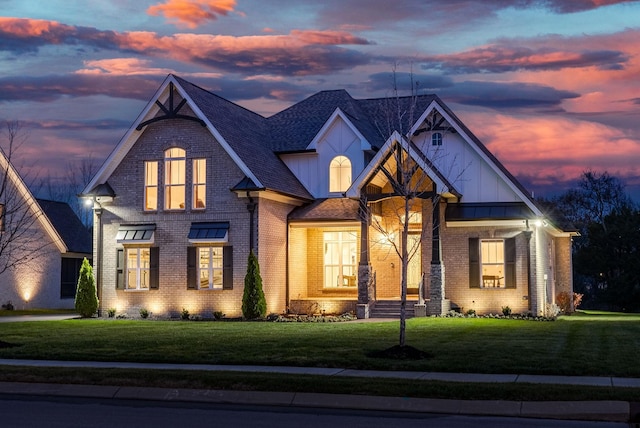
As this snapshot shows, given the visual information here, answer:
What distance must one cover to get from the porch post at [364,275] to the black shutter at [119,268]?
9.48 meters

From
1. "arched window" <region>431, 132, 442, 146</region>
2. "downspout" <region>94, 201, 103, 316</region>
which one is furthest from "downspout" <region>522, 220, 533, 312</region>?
"downspout" <region>94, 201, 103, 316</region>

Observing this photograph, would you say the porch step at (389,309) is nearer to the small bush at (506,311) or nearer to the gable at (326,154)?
the small bush at (506,311)

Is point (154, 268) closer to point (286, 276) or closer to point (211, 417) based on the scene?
point (286, 276)

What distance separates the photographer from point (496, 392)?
1230 centimetres

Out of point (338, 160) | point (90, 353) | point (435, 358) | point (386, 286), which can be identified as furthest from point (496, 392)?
point (338, 160)

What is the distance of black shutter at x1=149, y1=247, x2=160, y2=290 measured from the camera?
3091 cm

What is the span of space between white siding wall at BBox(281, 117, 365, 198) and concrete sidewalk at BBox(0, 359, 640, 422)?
18.3 metres

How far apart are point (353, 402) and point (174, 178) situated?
67.4 feet

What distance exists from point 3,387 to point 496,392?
8.62 meters

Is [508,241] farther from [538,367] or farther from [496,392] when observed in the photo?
[496,392]

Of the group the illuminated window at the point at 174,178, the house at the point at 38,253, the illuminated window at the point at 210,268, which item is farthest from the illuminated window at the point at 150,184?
the house at the point at 38,253

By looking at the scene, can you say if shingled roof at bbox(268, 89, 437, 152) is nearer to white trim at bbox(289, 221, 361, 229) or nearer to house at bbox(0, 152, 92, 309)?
white trim at bbox(289, 221, 361, 229)

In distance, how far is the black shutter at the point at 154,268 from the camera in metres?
30.9

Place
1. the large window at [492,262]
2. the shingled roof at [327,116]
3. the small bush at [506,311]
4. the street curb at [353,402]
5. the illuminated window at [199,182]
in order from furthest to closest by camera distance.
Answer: the shingled roof at [327,116], the illuminated window at [199,182], the large window at [492,262], the small bush at [506,311], the street curb at [353,402]
